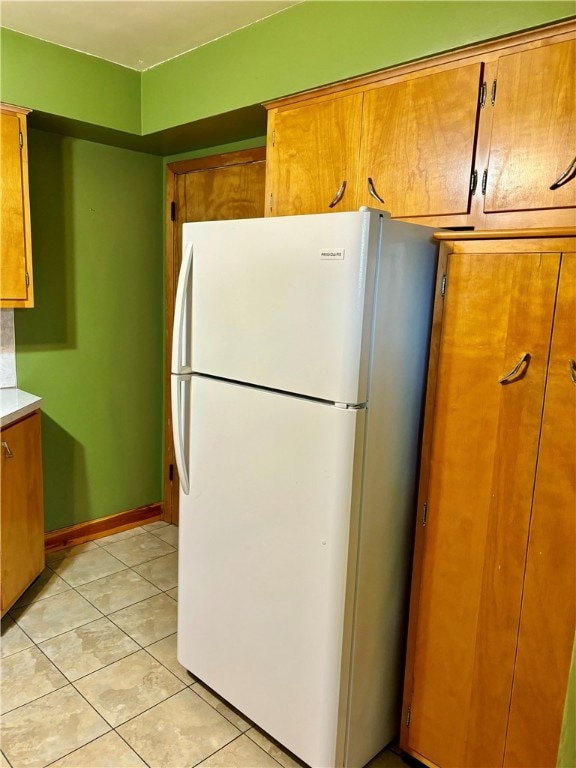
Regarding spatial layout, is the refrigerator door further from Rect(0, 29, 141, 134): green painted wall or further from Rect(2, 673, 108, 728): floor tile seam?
Rect(0, 29, 141, 134): green painted wall

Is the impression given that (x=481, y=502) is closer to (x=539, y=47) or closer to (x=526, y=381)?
(x=526, y=381)

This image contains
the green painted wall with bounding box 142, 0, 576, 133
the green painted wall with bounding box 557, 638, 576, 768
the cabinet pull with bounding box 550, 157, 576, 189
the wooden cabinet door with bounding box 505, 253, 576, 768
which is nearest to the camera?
the green painted wall with bounding box 557, 638, 576, 768

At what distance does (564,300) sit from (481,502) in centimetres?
58

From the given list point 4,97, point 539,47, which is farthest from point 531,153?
point 4,97

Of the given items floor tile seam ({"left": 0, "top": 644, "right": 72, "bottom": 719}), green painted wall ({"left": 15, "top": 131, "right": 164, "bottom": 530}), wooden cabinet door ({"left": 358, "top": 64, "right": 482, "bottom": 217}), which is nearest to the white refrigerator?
wooden cabinet door ({"left": 358, "top": 64, "right": 482, "bottom": 217})

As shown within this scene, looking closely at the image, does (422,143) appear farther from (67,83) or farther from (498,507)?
(67,83)

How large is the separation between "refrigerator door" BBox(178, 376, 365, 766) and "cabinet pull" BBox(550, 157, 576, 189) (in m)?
0.82

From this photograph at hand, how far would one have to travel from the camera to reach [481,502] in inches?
61.1

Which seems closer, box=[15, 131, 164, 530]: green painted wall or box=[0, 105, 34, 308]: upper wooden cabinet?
box=[0, 105, 34, 308]: upper wooden cabinet

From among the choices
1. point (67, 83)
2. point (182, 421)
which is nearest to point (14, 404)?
point (182, 421)

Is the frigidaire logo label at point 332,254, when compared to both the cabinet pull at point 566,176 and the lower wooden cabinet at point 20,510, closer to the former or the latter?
the cabinet pull at point 566,176

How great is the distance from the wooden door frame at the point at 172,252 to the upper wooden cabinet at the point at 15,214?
93 cm

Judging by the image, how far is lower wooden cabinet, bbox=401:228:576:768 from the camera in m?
1.41

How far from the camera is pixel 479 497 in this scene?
1.56 metres
